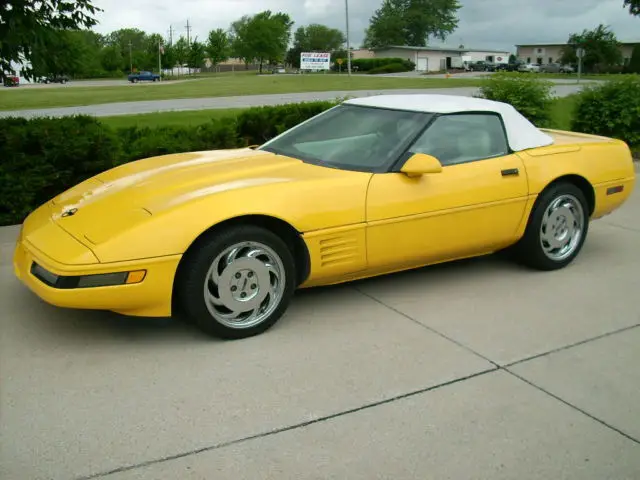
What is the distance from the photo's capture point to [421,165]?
409cm

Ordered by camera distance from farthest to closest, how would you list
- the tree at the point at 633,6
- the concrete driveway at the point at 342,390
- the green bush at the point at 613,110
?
the tree at the point at 633,6
the green bush at the point at 613,110
the concrete driveway at the point at 342,390

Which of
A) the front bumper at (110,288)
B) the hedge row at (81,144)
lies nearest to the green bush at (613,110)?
the hedge row at (81,144)

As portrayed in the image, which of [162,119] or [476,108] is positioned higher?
[476,108]

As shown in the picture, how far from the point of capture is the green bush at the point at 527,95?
1083 centimetres

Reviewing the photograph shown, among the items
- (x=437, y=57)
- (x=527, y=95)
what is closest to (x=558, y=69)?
(x=437, y=57)

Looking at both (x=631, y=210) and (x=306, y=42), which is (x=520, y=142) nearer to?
(x=631, y=210)

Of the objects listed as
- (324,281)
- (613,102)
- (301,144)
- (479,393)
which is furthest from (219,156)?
(613,102)

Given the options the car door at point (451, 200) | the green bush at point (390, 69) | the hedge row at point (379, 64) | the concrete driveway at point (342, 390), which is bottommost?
the concrete driveway at point (342, 390)

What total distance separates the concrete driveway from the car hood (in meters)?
0.64

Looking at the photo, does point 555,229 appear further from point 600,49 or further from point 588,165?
point 600,49

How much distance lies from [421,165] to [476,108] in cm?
101

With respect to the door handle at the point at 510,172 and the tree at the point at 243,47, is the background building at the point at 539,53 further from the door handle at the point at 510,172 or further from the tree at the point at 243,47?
the door handle at the point at 510,172

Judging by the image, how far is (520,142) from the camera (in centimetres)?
488

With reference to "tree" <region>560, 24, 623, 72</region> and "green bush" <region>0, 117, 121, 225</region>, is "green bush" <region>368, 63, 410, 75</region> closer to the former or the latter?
"tree" <region>560, 24, 623, 72</region>
